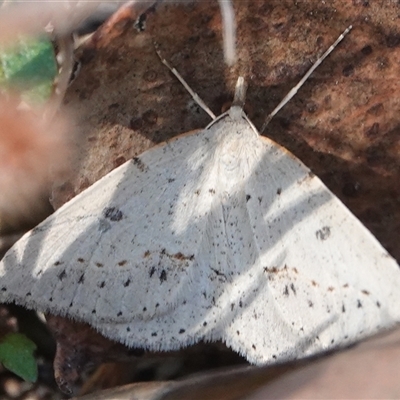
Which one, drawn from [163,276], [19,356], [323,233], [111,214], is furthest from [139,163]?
[19,356]

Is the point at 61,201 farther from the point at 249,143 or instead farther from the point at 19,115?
the point at 249,143

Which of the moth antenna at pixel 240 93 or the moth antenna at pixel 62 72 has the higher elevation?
the moth antenna at pixel 62 72

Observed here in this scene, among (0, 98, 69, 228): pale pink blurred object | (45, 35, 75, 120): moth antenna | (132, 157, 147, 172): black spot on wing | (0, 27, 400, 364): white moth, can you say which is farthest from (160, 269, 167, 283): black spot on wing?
(45, 35, 75, 120): moth antenna

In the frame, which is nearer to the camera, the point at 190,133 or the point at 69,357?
the point at 190,133

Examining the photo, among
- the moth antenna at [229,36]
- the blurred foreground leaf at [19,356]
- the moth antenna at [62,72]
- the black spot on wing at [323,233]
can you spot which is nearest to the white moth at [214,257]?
the black spot on wing at [323,233]

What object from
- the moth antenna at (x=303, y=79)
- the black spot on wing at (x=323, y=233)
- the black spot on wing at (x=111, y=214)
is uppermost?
the moth antenna at (x=303, y=79)

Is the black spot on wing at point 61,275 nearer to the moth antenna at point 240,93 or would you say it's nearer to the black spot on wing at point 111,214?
the black spot on wing at point 111,214

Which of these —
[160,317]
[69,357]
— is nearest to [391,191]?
[160,317]
